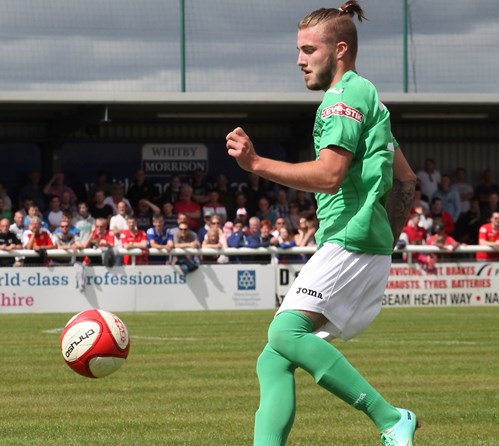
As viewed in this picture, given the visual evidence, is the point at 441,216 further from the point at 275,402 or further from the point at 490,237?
the point at 275,402

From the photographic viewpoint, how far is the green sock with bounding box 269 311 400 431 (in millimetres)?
5609

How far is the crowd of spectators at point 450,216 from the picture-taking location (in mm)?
24484

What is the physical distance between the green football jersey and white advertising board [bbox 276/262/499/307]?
59.8ft

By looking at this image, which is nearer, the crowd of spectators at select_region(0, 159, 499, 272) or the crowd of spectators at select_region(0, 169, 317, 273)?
the crowd of spectators at select_region(0, 169, 317, 273)

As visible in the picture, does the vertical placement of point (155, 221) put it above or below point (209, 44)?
below

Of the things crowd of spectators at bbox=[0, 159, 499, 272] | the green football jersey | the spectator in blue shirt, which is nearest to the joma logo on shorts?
the green football jersey

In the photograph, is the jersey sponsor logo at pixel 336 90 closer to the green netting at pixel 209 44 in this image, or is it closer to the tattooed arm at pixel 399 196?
the tattooed arm at pixel 399 196

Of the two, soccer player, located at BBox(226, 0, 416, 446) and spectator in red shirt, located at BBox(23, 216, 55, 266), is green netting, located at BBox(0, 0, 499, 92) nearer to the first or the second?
spectator in red shirt, located at BBox(23, 216, 55, 266)

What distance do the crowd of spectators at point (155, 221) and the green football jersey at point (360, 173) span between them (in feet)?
55.9

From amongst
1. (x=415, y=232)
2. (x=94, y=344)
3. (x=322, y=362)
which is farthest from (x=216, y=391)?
(x=415, y=232)

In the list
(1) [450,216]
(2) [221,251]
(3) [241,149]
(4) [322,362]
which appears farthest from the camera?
(1) [450,216]

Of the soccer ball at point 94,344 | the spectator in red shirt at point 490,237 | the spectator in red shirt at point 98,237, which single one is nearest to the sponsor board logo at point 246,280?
the spectator in red shirt at point 98,237

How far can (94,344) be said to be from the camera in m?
7.14

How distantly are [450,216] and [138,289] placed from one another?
8.15m
